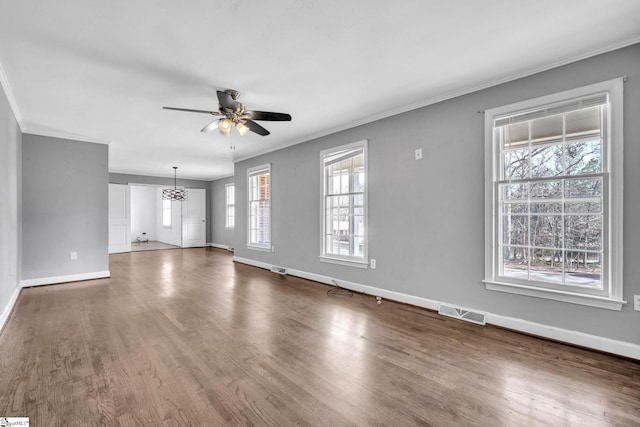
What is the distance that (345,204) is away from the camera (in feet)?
15.4

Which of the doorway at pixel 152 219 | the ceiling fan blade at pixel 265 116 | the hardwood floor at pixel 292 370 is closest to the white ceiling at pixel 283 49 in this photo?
the ceiling fan blade at pixel 265 116

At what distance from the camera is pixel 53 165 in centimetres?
491

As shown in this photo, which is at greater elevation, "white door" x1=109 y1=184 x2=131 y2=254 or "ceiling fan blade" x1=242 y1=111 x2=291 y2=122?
"ceiling fan blade" x1=242 y1=111 x2=291 y2=122

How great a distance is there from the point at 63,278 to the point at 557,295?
22.9ft

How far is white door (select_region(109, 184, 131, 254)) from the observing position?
862cm

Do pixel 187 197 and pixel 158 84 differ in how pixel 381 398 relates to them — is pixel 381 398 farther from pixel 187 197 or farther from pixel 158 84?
pixel 187 197

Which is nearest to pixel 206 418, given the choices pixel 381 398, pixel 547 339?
pixel 381 398

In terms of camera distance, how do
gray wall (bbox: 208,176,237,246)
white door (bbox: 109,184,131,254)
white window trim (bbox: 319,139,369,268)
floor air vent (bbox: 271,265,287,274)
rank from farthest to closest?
gray wall (bbox: 208,176,237,246)
white door (bbox: 109,184,131,254)
floor air vent (bbox: 271,265,287,274)
white window trim (bbox: 319,139,369,268)

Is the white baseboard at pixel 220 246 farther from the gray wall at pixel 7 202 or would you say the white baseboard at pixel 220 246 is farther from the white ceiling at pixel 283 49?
the white ceiling at pixel 283 49

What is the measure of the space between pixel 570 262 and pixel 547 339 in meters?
0.74

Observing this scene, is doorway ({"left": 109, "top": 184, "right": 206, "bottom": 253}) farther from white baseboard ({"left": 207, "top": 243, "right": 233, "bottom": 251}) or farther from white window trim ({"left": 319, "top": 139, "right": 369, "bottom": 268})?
white window trim ({"left": 319, "top": 139, "right": 369, "bottom": 268})

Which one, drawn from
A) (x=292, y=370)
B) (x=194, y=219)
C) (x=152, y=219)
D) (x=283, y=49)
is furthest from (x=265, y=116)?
(x=152, y=219)

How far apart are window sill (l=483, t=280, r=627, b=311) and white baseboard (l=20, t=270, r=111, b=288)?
20.3 feet

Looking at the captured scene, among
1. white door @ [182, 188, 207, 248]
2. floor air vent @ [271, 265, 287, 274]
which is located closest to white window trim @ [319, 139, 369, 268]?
floor air vent @ [271, 265, 287, 274]
